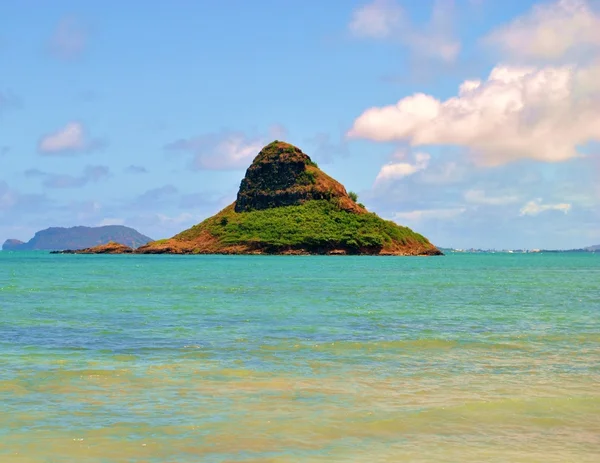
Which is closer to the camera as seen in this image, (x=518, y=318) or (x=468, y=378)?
(x=468, y=378)

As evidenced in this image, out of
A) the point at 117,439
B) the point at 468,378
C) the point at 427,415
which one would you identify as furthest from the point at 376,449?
the point at 468,378

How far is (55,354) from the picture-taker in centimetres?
2222

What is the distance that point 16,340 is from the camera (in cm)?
2544

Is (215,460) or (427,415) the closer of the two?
(215,460)

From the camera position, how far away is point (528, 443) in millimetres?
12695

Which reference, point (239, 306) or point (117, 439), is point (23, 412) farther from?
point (239, 306)

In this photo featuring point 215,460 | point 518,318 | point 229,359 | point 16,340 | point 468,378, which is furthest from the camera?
point 518,318

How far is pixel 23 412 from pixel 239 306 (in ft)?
90.2

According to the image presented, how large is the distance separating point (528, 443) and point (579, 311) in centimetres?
2941

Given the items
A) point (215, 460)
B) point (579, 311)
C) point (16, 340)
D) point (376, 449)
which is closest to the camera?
point (215, 460)

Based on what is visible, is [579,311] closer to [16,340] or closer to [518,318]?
[518,318]

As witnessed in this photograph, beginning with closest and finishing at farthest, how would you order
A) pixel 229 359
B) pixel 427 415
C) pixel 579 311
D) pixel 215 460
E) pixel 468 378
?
pixel 215 460, pixel 427 415, pixel 468 378, pixel 229 359, pixel 579 311

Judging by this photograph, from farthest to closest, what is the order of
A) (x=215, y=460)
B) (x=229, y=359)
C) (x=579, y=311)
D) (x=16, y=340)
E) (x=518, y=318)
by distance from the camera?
(x=579, y=311), (x=518, y=318), (x=16, y=340), (x=229, y=359), (x=215, y=460)

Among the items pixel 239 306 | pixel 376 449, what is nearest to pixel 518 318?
pixel 239 306
